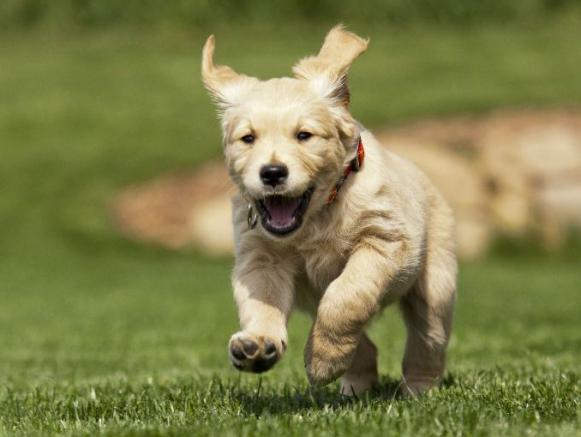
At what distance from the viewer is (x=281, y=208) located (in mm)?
4629

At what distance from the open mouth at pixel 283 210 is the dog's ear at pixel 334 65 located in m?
0.50

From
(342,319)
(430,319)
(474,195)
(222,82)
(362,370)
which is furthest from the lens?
(474,195)

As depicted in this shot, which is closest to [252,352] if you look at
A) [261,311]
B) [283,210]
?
[261,311]

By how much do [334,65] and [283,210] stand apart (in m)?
0.73

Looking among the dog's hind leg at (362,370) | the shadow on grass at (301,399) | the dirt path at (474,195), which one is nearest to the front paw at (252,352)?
the shadow on grass at (301,399)

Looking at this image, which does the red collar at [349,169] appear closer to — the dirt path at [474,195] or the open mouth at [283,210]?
the open mouth at [283,210]

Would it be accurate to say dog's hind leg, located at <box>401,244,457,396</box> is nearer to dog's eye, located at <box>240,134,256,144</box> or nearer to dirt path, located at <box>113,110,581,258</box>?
dog's eye, located at <box>240,134,256,144</box>

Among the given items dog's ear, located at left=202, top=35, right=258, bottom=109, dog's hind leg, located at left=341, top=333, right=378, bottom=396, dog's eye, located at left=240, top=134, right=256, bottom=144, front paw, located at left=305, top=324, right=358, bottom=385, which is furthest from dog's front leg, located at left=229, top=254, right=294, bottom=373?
dog's hind leg, located at left=341, top=333, right=378, bottom=396

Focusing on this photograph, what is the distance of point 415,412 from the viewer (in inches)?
169

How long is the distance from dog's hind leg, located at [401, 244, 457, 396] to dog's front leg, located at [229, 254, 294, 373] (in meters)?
Result: 0.92

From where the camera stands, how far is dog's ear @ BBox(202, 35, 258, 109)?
16.4ft

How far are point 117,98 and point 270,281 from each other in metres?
19.0

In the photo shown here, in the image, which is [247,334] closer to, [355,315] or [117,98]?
[355,315]

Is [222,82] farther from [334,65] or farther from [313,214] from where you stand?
[313,214]
